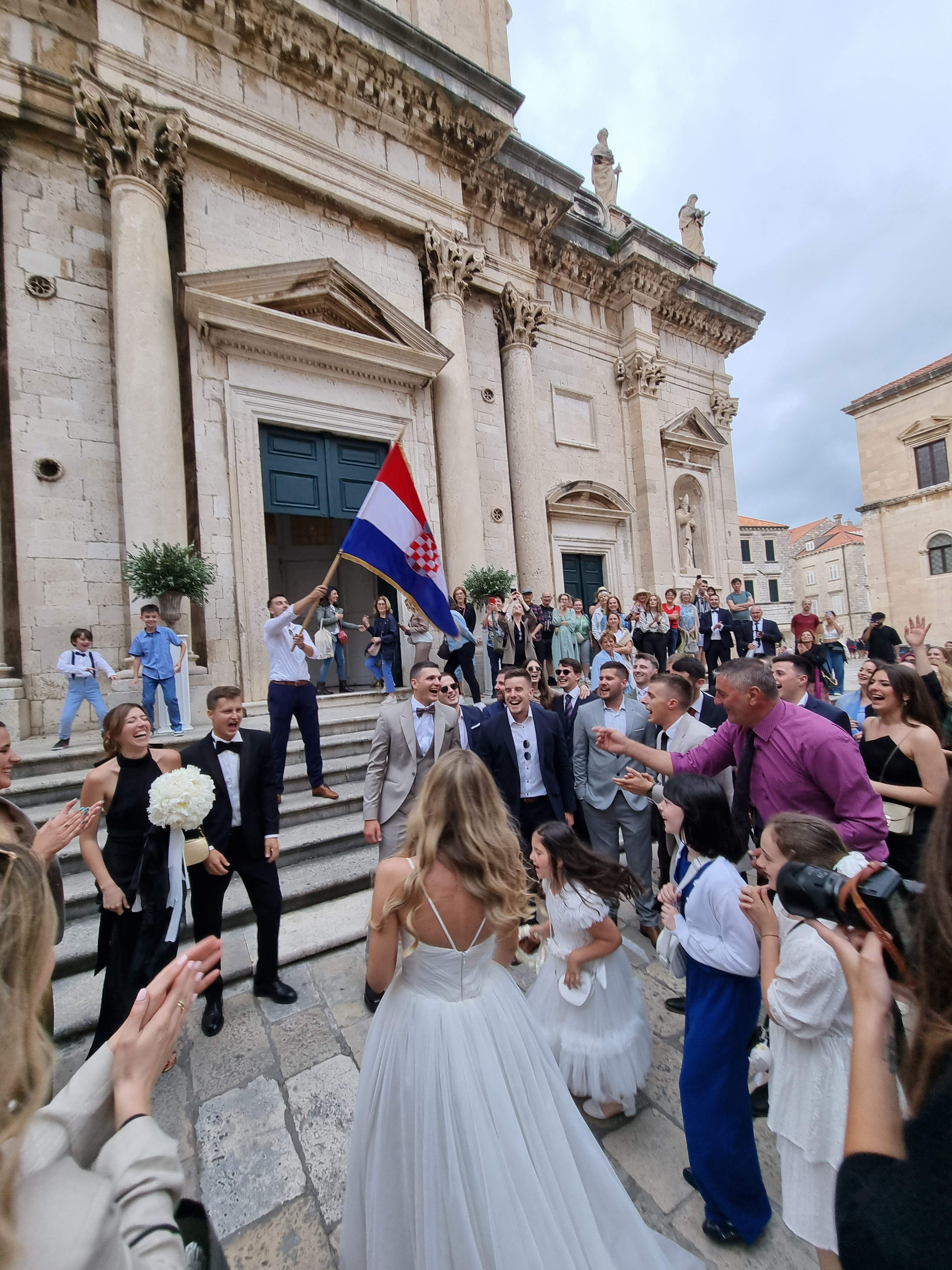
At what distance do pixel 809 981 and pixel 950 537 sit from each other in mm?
35013

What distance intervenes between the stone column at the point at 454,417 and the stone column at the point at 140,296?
4.53 metres

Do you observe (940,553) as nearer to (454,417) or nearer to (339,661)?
(454,417)

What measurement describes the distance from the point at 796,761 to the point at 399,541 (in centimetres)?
427

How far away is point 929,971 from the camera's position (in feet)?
3.04

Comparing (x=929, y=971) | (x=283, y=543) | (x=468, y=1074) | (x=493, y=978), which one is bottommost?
(x=468, y=1074)

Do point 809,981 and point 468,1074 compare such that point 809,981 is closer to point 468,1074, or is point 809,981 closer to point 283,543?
point 468,1074

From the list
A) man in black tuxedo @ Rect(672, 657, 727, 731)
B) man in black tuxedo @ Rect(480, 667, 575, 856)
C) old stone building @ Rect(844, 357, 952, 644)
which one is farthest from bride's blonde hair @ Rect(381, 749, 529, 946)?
old stone building @ Rect(844, 357, 952, 644)

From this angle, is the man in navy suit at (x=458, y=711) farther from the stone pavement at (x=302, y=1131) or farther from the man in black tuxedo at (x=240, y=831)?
the stone pavement at (x=302, y=1131)

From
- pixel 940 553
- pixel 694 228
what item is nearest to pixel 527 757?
pixel 694 228

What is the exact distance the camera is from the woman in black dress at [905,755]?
319 cm

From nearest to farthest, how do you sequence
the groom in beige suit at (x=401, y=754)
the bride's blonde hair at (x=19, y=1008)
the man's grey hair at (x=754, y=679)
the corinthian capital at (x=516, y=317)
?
1. the bride's blonde hair at (x=19, y=1008)
2. the man's grey hair at (x=754, y=679)
3. the groom in beige suit at (x=401, y=754)
4. the corinthian capital at (x=516, y=317)

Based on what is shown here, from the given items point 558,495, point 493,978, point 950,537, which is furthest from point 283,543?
point 950,537

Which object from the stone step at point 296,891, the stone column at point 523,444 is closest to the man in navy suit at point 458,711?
the stone step at point 296,891

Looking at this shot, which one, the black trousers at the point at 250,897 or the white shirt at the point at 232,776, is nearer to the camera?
the black trousers at the point at 250,897
